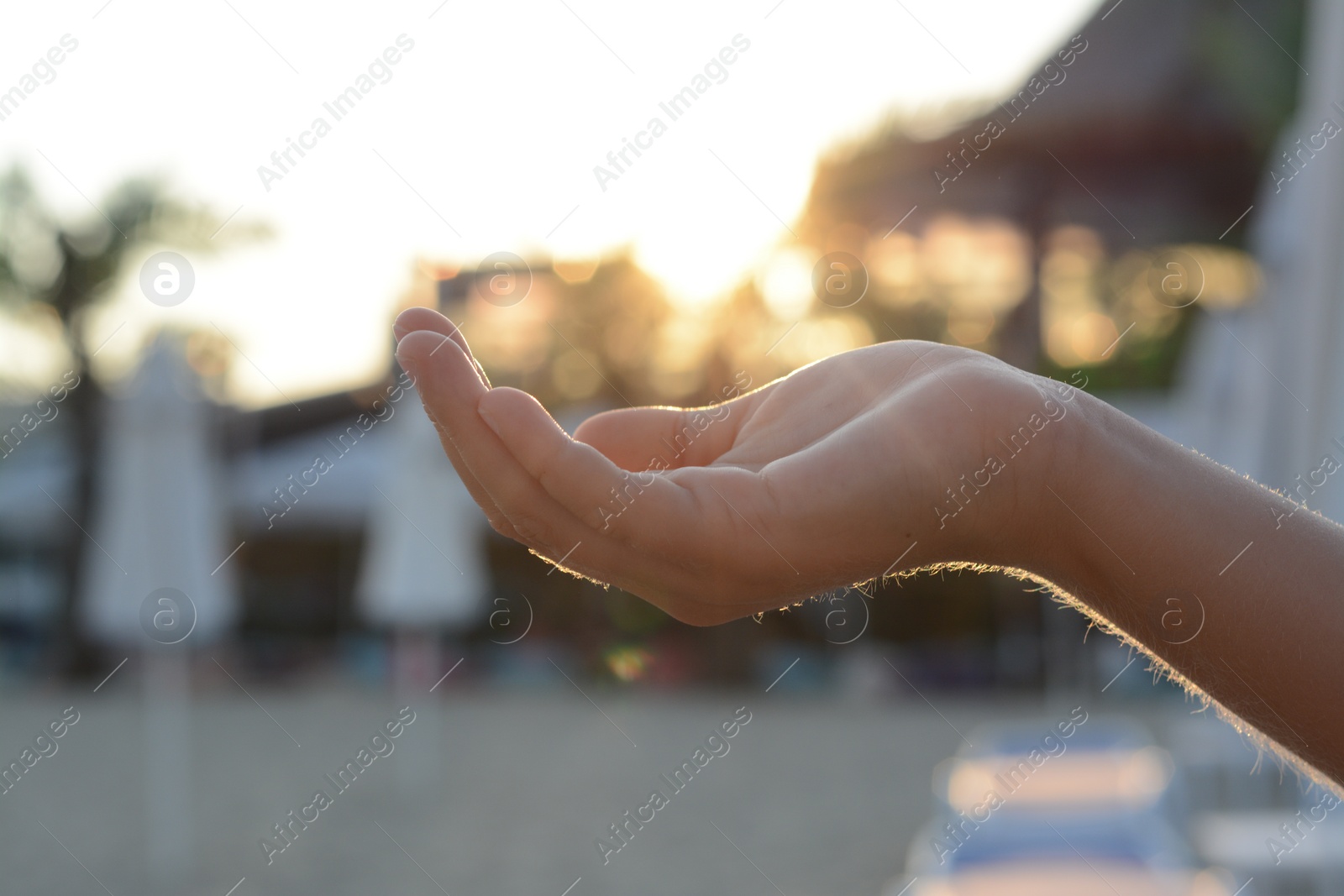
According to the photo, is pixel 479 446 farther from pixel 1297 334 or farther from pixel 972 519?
pixel 1297 334

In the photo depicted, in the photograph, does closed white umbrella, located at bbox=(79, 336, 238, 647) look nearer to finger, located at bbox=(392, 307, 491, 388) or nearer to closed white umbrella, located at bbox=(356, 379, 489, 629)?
closed white umbrella, located at bbox=(356, 379, 489, 629)

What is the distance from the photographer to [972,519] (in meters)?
1.27

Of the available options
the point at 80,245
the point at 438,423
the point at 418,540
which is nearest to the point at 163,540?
the point at 418,540

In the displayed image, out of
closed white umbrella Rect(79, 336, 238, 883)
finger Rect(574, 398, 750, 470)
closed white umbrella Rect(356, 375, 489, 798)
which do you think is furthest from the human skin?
closed white umbrella Rect(356, 375, 489, 798)

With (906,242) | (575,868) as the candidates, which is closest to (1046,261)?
(906,242)

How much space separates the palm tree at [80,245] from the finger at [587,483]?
16481 mm

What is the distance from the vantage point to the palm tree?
16391 mm

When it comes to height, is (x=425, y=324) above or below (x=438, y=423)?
above

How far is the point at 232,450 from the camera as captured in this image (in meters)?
17.8

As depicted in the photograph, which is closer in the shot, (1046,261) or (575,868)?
(575,868)

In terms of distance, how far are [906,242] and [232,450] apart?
1110 cm

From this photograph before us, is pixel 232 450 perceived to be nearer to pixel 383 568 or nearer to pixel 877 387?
pixel 383 568

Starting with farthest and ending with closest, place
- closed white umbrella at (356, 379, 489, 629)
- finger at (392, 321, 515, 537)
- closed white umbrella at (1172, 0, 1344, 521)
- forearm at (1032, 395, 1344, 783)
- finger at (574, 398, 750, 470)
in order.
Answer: closed white umbrella at (356, 379, 489, 629) < closed white umbrella at (1172, 0, 1344, 521) < finger at (574, 398, 750, 470) < finger at (392, 321, 515, 537) < forearm at (1032, 395, 1344, 783)

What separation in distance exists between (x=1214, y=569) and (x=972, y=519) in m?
0.26
